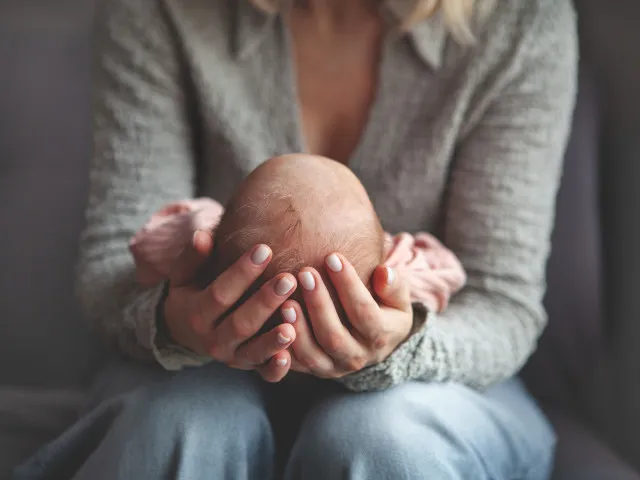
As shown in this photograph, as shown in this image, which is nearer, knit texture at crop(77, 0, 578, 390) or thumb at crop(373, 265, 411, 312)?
thumb at crop(373, 265, 411, 312)

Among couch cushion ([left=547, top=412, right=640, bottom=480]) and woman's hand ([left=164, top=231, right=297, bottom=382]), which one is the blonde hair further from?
couch cushion ([left=547, top=412, right=640, bottom=480])

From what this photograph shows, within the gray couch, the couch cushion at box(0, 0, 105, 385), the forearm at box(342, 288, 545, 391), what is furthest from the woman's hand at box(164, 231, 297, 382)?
the couch cushion at box(0, 0, 105, 385)

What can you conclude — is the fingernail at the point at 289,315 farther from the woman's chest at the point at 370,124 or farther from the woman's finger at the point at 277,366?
the woman's chest at the point at 370,124

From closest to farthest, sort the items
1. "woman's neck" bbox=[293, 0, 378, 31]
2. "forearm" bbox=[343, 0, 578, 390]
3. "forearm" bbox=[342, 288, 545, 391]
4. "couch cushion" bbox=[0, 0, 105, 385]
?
"forearm" bbox=[342, 288, 545, 391] → "forearm" bbox=[343, 0, 578, 390] → "woman's neck" bbox=[293, 0, 378, 31] → "couch cushion" bbox=[0, 0, 105, 385]

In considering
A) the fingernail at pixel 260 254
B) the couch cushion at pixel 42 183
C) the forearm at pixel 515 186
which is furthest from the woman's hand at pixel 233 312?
the couch cushion at pixel 42 183

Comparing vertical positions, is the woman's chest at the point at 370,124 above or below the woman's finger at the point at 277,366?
above

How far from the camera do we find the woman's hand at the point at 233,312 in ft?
1.95

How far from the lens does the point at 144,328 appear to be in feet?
2.40

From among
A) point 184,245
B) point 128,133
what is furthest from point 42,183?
point 184,245

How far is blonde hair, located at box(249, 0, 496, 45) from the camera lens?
866 mm

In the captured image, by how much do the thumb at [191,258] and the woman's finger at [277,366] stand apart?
0.39ft

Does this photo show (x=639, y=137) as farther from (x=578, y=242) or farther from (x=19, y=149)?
(x=19, y=149)

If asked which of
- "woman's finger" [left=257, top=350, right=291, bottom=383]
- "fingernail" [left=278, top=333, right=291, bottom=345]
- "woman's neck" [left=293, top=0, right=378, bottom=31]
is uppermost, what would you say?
"woman's neck" [left=293, top=0, right=378, bottom=31]

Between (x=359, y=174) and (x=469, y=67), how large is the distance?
0.19 meters
